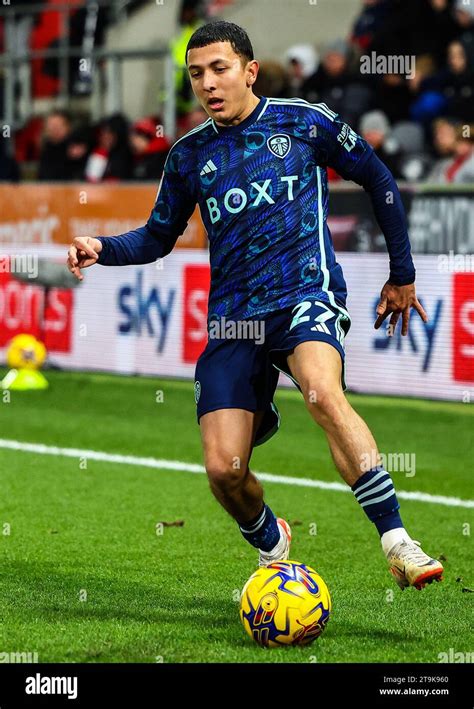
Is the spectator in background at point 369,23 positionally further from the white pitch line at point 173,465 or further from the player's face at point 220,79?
the player's face at point 220,79

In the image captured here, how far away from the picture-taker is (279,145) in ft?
19.7

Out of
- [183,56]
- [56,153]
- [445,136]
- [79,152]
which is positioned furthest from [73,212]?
[445,136]

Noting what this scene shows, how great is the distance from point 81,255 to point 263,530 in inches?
58.0

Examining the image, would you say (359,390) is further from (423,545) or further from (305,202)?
(305,202)

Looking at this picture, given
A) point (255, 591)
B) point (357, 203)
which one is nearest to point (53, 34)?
point (357, 203)

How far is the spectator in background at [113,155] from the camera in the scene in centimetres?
1750

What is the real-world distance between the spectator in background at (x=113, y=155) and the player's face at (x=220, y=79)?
11.5 metres

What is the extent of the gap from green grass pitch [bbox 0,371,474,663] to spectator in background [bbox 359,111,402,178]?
10.5ft

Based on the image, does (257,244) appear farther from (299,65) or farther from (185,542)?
(299,65)

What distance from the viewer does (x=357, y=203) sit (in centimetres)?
1344

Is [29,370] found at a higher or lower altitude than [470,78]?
lower

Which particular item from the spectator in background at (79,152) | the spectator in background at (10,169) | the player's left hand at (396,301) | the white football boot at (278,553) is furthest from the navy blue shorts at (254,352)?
the spectator in background at (79,152)

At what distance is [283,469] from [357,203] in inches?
161

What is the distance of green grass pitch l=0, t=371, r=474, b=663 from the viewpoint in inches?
220
